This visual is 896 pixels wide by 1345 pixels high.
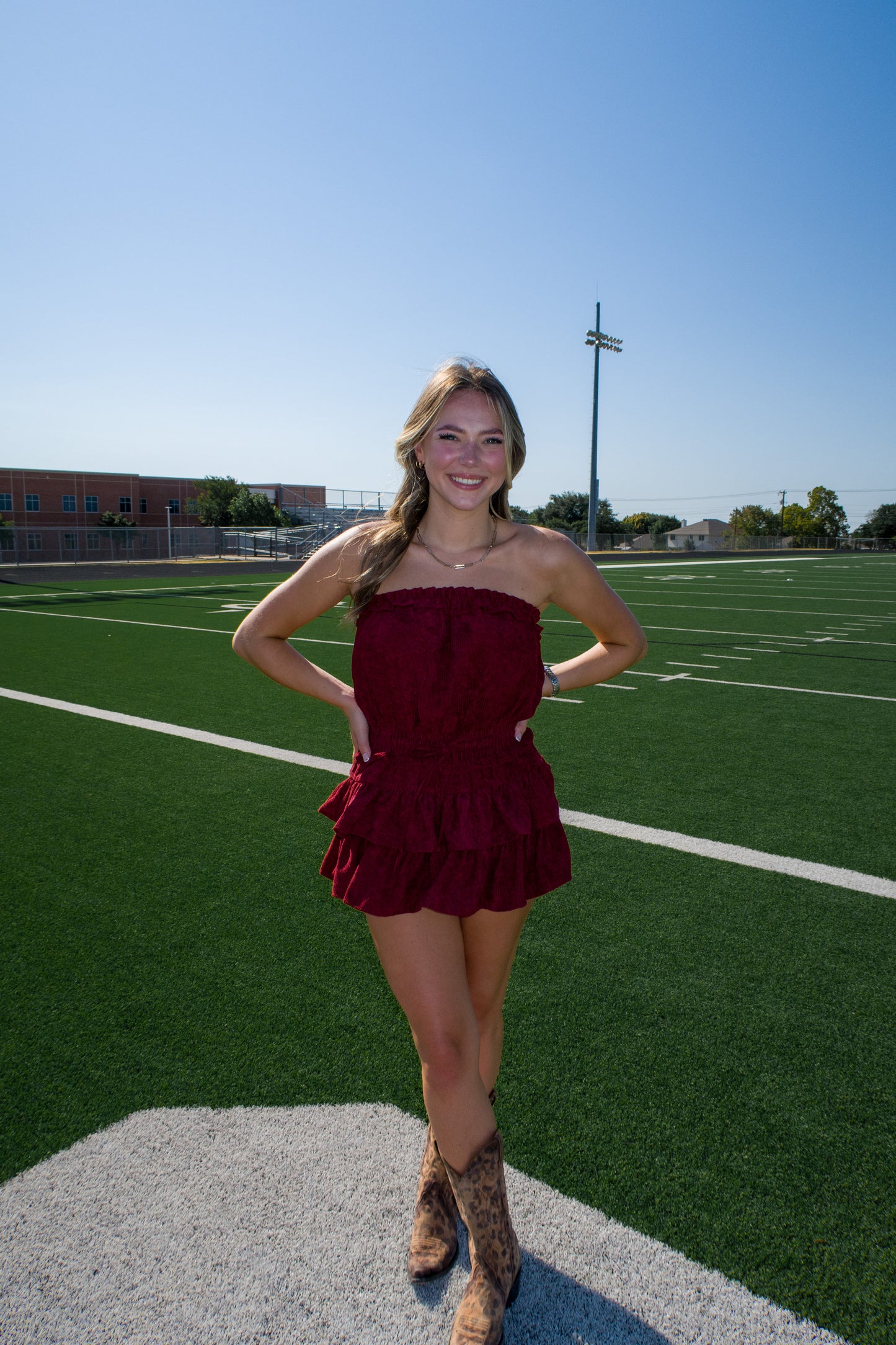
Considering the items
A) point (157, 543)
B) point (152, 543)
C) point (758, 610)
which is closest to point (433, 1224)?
point (758, 610)

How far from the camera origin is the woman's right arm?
2.14m

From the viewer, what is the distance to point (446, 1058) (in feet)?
6.05

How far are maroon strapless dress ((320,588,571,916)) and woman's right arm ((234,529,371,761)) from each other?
12 centimetres

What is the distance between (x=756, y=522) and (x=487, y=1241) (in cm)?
13429

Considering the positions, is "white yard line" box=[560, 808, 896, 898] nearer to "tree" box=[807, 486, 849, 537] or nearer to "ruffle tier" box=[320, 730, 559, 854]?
"ruffle tier" box=[320, 730, 559, 854]

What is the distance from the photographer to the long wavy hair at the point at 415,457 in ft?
6.92

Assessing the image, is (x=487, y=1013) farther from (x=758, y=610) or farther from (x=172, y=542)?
(x=172, y=542)

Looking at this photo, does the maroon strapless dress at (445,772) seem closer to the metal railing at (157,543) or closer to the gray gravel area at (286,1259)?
the gray gravel area at (286,1259)

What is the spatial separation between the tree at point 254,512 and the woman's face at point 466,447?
59632mm

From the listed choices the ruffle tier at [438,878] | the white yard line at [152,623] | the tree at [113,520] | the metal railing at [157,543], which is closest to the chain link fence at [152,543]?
the metal railing at [157,543]

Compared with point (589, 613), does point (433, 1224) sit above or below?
below

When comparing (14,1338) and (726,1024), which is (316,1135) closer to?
(14,1338)

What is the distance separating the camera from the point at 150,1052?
2.68 m

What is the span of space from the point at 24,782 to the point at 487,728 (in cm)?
435
